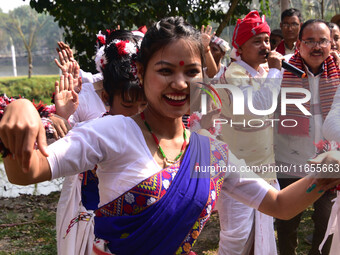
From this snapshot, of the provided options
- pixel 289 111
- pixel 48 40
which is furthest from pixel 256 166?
pixel 48 40

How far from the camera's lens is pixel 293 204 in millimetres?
1926

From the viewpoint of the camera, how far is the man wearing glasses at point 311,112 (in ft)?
12.1

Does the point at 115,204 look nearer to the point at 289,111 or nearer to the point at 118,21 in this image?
the point at 289,111

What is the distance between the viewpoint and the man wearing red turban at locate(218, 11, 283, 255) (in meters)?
3.49

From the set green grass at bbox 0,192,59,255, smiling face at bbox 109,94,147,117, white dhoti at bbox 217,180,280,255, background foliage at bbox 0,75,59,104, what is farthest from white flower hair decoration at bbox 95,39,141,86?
background foliage at bbox 0,75,59,104

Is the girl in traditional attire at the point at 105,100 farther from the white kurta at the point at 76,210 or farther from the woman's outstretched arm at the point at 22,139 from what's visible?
the woman's outstretched arm at the point at 22,139

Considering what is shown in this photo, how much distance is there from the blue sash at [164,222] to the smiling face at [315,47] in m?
2.27


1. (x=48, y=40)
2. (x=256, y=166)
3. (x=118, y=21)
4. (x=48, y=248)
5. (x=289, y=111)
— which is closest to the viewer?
(x=256, y=166)

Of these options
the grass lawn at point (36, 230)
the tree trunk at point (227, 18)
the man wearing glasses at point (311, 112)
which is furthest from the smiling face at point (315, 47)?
the tree trunk at point (227, 18)

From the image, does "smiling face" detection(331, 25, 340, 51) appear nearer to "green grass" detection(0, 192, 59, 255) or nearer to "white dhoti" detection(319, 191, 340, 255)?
"white dhoti" detection(319, 191, 340, 255)

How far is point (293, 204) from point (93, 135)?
0.87 m

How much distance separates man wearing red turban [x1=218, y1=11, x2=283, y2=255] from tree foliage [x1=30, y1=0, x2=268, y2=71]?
70.0 inches

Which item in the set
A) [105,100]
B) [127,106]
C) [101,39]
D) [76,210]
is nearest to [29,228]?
[76,210]

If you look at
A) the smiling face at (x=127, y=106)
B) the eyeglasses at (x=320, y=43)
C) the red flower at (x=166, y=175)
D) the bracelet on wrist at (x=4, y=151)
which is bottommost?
the red flower at (x=166, y=175)
